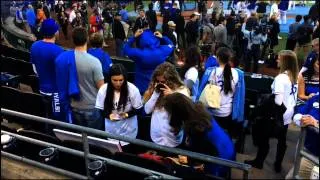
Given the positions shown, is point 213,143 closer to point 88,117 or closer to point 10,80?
point 88,117

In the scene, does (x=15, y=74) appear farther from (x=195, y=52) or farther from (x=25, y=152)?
(x=195, y=52)

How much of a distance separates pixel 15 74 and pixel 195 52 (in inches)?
154

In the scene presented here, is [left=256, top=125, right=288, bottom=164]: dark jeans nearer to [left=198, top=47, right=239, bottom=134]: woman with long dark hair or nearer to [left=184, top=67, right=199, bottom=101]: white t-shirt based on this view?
[left=198, top=47, right=239, bottom=134]: woman with long dark hair

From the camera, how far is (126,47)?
5.74 m

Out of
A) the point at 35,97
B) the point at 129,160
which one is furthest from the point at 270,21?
the point at 129,160

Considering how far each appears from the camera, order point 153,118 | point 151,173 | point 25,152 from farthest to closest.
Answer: point 25,152, point 153,118, point 151,173

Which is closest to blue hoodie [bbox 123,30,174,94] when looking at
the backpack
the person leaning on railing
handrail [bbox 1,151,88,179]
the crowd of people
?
the crowd of people

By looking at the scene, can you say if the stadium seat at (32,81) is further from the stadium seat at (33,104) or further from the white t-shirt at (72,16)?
the white t-shirt at (72,16)


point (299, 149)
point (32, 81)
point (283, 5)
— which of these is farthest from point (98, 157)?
point (283, 5)

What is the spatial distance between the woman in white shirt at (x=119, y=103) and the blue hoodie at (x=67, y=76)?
37cm

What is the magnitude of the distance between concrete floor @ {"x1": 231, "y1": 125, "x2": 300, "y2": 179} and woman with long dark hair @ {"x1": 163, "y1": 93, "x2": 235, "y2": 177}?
1.08 metres

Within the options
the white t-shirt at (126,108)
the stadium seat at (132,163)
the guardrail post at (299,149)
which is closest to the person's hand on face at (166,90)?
the white t-shirt at (126,108)

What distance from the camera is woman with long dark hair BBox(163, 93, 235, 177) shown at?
3514 millimetres

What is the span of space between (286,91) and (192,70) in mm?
1184
